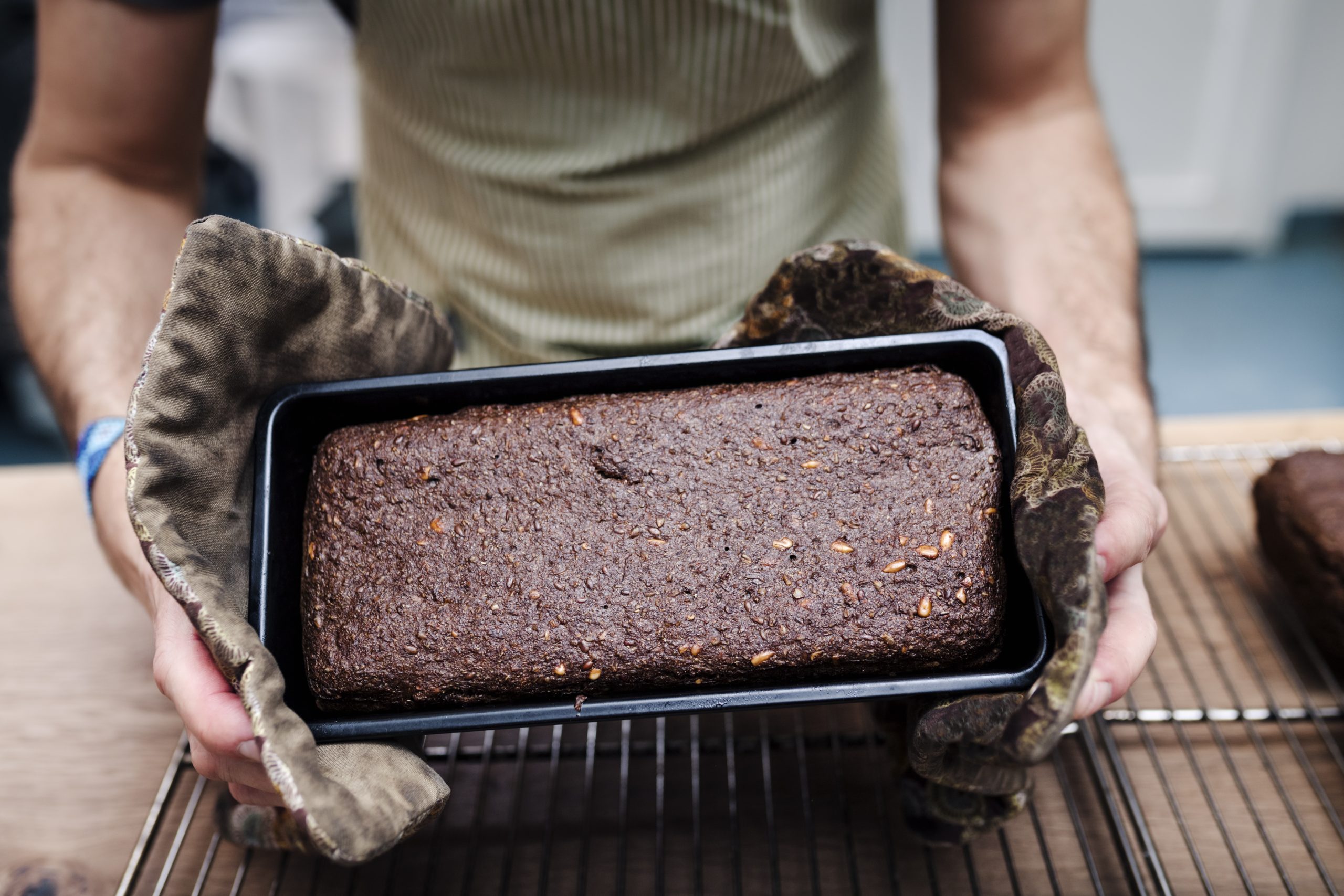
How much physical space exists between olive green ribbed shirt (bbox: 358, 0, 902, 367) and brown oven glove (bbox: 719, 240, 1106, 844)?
44 cm

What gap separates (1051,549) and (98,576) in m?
1.18

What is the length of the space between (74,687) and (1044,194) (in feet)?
4.31

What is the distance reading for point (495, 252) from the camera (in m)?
1.25

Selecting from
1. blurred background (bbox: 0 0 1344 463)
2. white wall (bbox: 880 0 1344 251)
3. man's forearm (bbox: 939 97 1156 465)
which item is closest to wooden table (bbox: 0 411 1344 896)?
man's forearm (bbox: 939 97 1156 465)

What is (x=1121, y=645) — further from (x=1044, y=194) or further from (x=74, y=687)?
(x=74, y=687)

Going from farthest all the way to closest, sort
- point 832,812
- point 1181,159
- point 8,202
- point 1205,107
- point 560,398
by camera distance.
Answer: point 1181,159 → point 1205,107 → point 8,202 → point 832,812 → point 560,398

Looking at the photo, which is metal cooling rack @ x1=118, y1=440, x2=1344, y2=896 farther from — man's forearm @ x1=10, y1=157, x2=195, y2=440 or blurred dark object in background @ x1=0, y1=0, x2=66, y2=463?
blurred dark object in background @ x1=0, y1=0, x2=66, y2=463

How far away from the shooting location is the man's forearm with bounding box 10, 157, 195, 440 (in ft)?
3.17

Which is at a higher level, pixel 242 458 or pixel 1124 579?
pixel 242 458

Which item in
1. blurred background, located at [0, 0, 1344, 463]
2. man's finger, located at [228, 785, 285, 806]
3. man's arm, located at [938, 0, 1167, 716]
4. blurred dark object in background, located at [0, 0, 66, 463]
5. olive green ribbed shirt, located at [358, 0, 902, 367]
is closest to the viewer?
man's finger, located at [228, 785, 285, 806]

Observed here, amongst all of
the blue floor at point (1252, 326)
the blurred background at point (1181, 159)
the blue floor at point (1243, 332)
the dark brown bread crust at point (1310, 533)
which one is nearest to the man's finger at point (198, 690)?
the dark brown bread crust at point (1310, 533)

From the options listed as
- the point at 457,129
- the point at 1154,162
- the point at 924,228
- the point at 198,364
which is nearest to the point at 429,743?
the point at 198,364

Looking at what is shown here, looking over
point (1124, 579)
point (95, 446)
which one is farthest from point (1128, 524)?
point (95, 446)

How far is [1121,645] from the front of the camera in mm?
616
